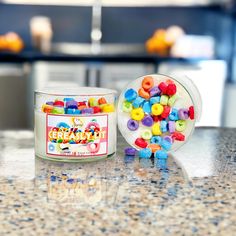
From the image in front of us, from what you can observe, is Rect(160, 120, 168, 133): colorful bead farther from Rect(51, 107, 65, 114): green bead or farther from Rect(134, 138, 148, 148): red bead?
Rect(51, 107, 65, 114): green bead

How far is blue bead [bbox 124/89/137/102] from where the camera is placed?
3.17 feet

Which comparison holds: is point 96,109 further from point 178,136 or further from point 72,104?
point 178,136

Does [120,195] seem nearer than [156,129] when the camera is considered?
Yes

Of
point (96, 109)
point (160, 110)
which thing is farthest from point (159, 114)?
point (96, 109)

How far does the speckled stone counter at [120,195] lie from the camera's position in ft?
2.00

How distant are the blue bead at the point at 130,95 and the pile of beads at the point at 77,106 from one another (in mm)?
50

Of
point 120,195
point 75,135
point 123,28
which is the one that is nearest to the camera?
point 120,195

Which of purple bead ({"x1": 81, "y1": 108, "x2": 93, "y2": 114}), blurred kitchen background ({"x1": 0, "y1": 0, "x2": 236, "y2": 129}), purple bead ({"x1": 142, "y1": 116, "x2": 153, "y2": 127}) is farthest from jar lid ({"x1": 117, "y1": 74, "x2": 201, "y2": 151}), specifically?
blurred kitchen background ({"x1": 0, "y1": 0, "x2": 236, "y2": 129})

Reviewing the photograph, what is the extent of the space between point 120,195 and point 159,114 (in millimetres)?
260

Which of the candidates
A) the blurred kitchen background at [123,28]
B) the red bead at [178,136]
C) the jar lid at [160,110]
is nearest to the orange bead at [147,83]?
the jar lid at [160,110]

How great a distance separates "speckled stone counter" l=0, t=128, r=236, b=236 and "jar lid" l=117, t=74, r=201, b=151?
0.05 metres

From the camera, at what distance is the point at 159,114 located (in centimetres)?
95

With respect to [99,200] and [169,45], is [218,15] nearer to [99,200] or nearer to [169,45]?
[169,45]

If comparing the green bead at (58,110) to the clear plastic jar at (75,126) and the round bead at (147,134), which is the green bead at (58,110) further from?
the round bead at (147,134)
